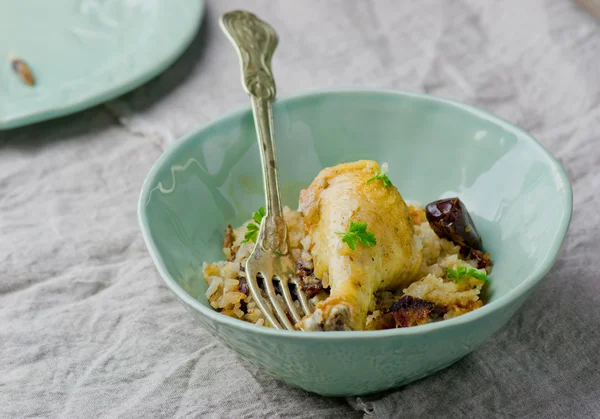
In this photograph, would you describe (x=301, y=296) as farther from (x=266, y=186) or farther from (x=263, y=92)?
(x=263, y=92)

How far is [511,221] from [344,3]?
2119 mm

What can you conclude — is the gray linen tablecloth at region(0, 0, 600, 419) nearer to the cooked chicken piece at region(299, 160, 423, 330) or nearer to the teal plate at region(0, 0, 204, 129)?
the teal plate at region(0, 0, 204, 129)

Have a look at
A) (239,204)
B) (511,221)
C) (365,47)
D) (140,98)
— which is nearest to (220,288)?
(239,204)

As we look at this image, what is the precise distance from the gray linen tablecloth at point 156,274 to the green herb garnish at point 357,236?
0.41m

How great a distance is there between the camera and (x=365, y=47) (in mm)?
3576

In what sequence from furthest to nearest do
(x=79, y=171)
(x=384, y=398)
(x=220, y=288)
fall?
(x=79, y=171), (x=220, y=288), (x=384, y=398)

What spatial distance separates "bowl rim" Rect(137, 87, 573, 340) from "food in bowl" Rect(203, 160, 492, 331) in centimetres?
12

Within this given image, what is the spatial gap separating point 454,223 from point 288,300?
0.54m

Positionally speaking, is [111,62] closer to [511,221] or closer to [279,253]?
[279,253]

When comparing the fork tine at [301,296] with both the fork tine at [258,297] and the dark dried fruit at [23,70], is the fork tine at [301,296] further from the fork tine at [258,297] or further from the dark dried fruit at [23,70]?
the dark dried fruit at [23,70]

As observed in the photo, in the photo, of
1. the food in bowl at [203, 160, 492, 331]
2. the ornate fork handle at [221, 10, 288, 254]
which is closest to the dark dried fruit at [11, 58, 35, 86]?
the ornate fork handle at [221, 10, 288, 254]

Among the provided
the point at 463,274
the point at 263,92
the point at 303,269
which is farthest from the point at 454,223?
the point at 263,92

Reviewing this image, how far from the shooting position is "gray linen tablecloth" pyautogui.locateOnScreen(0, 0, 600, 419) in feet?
6.35

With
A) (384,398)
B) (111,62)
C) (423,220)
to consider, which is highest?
(111,62)
